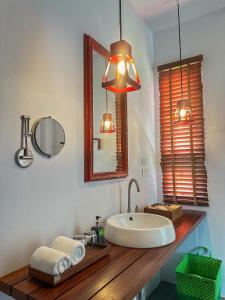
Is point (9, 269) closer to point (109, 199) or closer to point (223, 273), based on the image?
Answer: point (109, 199)

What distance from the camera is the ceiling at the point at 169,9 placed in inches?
86.9

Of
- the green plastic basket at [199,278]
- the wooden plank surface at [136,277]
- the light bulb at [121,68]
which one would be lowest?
the green plastic basket at [199,278]

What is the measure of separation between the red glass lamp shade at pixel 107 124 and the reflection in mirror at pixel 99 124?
2 cm

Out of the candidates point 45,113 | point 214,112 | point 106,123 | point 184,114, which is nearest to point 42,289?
point 45,113

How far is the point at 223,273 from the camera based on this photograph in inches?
85.3

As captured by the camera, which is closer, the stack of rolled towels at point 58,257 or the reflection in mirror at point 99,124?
the stack of rolled towels at point 58,257

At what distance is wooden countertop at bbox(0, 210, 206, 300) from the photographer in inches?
35.6

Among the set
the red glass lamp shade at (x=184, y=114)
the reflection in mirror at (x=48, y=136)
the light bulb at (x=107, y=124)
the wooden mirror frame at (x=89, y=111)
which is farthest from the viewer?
the red glass lamp shade at (x=184, y=114)

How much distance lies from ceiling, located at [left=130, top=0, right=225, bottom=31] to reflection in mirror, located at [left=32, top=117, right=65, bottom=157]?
5.35ft

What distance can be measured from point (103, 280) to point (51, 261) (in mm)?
243

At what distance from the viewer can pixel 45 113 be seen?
128 cm

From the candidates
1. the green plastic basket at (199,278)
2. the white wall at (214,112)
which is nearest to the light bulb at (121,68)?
the white wall at (214,112)

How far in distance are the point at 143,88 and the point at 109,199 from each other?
125 cm

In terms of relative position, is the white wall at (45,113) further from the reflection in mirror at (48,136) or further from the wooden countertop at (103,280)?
the wooden countertop at (103,280)
